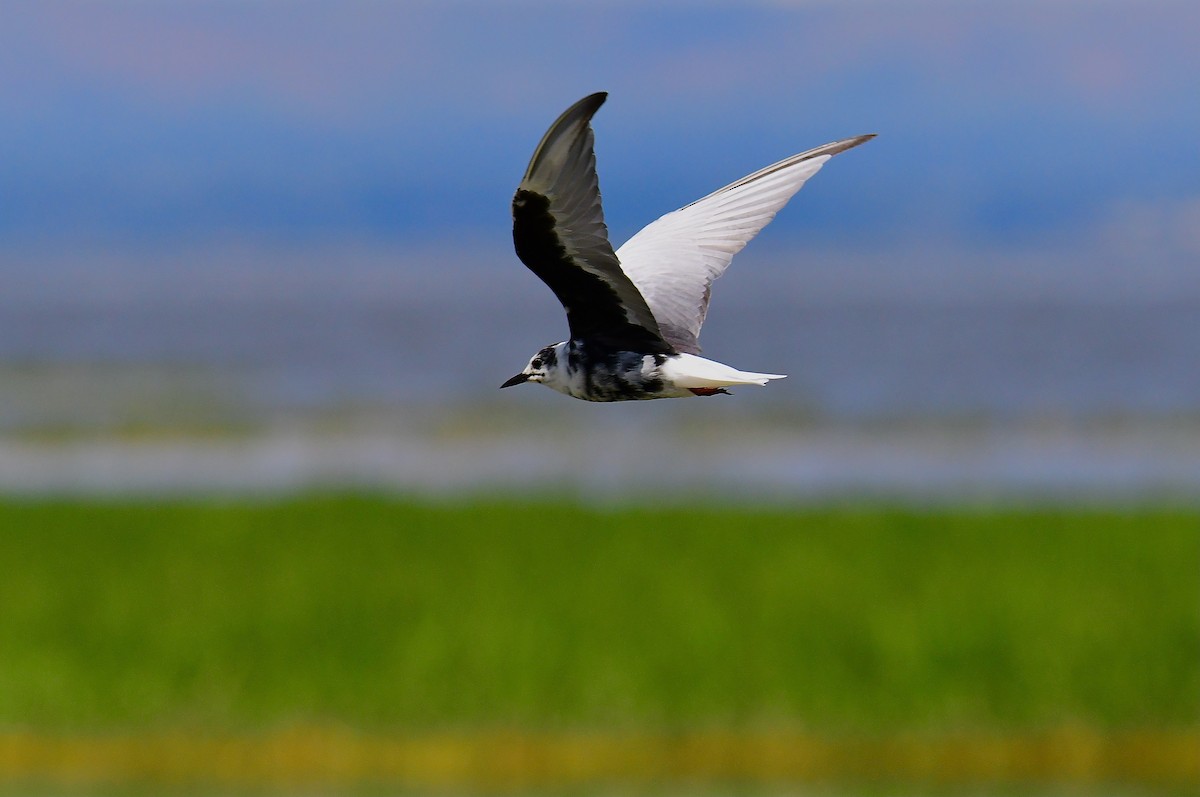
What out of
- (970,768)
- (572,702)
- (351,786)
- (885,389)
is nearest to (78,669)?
(351,786)

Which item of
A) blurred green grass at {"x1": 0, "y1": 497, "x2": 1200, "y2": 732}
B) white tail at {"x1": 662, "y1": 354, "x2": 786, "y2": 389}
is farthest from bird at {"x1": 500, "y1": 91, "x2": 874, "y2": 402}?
blurred green grass at {"x1": 0, "y1": 497, "x2": 1200, "y2": 732}

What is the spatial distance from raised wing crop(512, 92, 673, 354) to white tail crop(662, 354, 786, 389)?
2.3 inches

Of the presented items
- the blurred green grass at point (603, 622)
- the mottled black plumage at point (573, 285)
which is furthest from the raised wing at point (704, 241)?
the blurred green grass at point (603, 622)

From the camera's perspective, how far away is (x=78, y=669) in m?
13.8

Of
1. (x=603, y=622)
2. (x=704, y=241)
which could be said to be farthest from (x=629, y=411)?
(x=704, y=241)

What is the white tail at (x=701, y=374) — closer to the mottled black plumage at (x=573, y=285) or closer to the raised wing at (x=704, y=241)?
the mottled black plumage at (x=573, y=285)

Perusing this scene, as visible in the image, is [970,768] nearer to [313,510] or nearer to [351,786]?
[351,786]

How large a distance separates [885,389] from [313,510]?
1309cm

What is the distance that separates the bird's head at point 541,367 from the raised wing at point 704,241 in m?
0.38

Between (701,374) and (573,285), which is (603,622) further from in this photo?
(701,374)

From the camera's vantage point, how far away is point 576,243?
2.80 meters

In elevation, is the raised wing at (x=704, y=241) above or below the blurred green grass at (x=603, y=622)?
above

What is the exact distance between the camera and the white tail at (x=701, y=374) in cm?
255

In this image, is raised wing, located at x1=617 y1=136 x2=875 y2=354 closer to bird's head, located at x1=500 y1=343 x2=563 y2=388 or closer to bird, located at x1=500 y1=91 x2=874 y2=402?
bird, located at x1=500 y1=91 x2=874 y2=402
